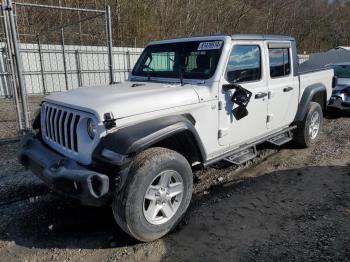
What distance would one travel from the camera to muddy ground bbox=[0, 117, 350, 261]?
3.07m

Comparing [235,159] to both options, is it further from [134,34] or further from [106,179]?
[134,34]

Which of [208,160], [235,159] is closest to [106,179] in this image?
[208,160]

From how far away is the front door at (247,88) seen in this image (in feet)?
12.9

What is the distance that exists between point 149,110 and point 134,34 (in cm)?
1591

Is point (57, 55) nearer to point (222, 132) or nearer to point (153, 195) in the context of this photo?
point (222, 132)

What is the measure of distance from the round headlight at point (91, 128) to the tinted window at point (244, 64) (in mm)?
1769

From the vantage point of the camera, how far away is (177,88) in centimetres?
363

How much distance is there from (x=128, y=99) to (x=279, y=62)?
2.84 m

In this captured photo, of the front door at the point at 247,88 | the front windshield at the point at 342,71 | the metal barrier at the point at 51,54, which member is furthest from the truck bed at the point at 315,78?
the metal barrier at the point at 51,54

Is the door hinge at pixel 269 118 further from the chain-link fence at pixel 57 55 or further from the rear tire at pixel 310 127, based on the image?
the chain-link fence at pixel 57 55

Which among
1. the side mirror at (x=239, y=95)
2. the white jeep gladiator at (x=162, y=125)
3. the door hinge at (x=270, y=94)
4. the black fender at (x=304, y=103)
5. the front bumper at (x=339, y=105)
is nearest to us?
the white jeep gladiator at (x=162, y=125)

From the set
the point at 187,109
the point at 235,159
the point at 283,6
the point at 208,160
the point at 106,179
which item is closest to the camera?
the point at 106,179

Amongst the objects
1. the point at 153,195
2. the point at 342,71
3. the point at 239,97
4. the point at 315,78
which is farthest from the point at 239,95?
the point at 342,71

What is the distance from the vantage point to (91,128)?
3037 mm
